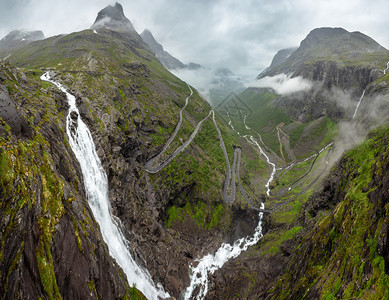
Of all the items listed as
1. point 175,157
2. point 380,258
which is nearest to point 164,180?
point 175,157

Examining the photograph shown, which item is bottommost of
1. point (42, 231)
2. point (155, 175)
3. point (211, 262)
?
point (211, 262)

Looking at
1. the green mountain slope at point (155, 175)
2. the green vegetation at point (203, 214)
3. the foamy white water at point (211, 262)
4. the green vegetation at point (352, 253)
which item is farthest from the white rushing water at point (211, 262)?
the green vegetation at point (352, 253)

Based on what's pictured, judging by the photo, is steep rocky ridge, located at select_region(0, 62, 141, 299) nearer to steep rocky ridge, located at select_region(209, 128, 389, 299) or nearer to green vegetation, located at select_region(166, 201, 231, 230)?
steep rocky ridge, located at select_region(209, 128, 389, 299)

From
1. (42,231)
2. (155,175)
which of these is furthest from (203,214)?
(42,231)

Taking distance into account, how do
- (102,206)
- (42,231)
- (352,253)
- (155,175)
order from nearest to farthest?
(42,231)
(352,253)
(102,206)
(155,175)

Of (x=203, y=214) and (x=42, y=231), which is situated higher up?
(x=42, y=231)

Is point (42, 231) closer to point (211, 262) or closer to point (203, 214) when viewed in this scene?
point (211, 262)

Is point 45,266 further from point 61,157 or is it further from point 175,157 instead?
point 175,157
